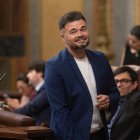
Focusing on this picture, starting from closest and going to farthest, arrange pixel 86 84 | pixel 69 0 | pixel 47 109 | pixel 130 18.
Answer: pixel 86 84 → pixel 47 109 → pixel 130 18 → pixel 69 0

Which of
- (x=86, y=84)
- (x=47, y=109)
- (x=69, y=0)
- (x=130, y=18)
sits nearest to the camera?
(x=86, y=84)

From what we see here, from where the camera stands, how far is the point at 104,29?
9023 millimetres

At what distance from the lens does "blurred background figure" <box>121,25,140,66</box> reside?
6426mm

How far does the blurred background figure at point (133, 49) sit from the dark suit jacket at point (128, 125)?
2.02 meters

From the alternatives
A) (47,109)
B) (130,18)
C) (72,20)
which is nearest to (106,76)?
(72,20)

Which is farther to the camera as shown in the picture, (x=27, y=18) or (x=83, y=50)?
(x=27, y=18)

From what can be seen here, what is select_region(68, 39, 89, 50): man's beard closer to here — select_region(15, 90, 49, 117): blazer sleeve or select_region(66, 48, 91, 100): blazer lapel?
select_region(66, 48, 91, 100): blazer lapel

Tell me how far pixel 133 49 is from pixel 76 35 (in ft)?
10.0

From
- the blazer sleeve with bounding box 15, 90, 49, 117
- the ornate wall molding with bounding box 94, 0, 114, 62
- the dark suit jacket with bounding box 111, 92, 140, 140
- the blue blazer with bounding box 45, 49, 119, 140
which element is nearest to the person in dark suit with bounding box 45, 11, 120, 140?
the blue blazer with bounding box 45, 49, 119, 140

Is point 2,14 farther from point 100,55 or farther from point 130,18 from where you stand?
point 100,55

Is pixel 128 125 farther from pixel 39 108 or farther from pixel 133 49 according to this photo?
pixel 133 49

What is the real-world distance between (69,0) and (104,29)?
2.76 feet

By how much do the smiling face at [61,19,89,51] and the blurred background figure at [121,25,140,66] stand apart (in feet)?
9.31

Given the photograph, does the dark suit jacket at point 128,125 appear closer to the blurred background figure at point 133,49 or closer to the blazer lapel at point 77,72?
the blazer lapel at point 77,72
